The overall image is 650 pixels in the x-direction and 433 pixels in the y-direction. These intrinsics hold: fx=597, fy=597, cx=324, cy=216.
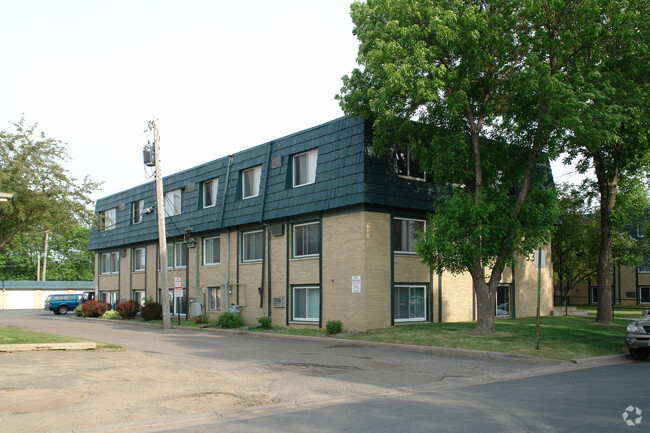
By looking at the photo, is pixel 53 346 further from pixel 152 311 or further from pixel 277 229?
pixel 152 311

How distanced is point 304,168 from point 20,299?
57420 millimetres

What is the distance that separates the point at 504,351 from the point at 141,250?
1118 inches

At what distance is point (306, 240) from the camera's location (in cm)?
2498

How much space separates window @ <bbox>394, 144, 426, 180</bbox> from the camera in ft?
76.0

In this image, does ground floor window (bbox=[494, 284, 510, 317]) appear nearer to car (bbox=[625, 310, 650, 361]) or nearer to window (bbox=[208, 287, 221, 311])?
car (bbox=[625, 310, 650, 361])

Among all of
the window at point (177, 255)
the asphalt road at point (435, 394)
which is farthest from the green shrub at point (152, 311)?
the asphalt road at point (435, 394)

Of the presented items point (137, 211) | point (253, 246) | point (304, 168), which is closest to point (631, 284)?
point (253, 246)

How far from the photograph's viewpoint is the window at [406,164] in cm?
2316

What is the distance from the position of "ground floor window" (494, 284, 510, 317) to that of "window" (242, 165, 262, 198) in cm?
1223

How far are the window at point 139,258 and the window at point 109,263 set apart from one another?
300cm

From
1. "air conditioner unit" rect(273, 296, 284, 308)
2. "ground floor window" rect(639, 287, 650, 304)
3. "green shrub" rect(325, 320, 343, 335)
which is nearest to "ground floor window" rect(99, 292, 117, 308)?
"air conditioner unit" rect(273, 296, 284, 308)

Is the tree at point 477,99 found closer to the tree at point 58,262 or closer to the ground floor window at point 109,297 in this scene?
the ground floor window at point 109,297

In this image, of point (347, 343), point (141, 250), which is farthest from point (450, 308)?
point (141, 250)

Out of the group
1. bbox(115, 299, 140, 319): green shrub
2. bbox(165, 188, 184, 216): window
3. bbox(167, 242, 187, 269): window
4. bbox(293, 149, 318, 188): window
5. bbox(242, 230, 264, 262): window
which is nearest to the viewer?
bbox(293, 149, 318, 188): window
